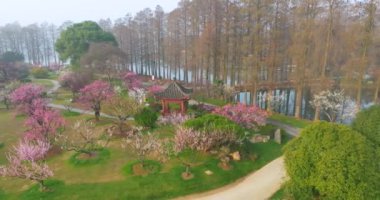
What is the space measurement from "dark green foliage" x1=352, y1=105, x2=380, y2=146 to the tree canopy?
40749 millimetres

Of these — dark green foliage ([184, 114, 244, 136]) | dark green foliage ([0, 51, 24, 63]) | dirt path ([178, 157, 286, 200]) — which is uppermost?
dark green foliage ([0, 51, 24, 63])

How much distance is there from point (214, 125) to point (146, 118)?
6696mm

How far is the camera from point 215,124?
58.3 feet

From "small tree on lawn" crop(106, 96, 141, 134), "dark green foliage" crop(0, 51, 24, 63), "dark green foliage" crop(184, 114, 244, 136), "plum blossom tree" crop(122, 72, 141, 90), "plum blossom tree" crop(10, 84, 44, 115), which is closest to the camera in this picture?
"dark green foliage" crop(184, 114, 244, 136)

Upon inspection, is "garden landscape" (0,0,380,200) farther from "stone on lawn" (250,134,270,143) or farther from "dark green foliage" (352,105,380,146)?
"stone on lawn" (250,134,270,143)

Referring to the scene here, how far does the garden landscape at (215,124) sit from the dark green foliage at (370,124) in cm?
7

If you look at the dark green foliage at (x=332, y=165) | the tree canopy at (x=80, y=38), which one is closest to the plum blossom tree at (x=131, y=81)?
the tree canopy at (x=80, y=38)

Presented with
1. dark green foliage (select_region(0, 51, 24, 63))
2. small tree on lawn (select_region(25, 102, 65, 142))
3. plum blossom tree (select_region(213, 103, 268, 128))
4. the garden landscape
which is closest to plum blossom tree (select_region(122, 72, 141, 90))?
the garden landscape

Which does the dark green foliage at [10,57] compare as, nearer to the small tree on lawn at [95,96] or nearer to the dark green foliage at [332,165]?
the small tree on lawn at [95,96]

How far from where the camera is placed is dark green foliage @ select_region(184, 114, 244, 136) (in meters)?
17.4

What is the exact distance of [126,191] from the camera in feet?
47.0

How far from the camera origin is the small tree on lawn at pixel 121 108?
2200cm

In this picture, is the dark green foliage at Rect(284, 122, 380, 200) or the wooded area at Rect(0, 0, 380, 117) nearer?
the dark green foliage at Rect(284, 122, 380, 200)

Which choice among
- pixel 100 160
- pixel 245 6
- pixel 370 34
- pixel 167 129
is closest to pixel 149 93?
pixel 167 129
